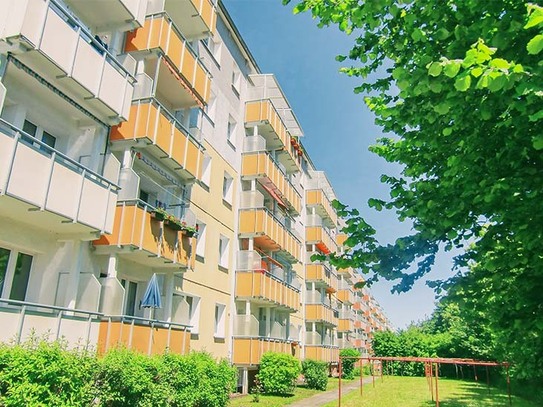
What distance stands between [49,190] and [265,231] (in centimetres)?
1438

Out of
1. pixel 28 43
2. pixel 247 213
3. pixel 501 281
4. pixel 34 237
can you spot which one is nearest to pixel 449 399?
pixel 247 213

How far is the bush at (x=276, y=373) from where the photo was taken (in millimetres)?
20859

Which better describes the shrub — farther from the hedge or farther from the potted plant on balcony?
the potted plant on balcony

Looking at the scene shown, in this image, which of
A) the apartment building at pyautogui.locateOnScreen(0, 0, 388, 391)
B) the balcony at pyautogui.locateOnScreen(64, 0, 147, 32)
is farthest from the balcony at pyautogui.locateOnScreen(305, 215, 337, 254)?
→ the balcony at pyautogui.locateOnScreen(64, 0, 147, 32)

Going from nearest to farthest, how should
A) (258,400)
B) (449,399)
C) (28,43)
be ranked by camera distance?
(28,43) → (258,400) → (449,399)

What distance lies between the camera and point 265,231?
75.5 ft

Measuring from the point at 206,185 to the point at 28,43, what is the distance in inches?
443

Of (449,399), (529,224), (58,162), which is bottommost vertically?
(449,399)

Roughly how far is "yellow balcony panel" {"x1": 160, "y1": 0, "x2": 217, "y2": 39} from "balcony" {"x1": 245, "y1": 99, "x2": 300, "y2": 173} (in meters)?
7.82

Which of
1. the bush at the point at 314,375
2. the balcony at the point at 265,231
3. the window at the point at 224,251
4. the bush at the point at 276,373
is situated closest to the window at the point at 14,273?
the window at the point at 224,251

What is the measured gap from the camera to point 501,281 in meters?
6.98

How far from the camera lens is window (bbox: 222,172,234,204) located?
2223cm

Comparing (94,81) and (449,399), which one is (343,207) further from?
(449,399)

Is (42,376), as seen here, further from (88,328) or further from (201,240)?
(201,240)
